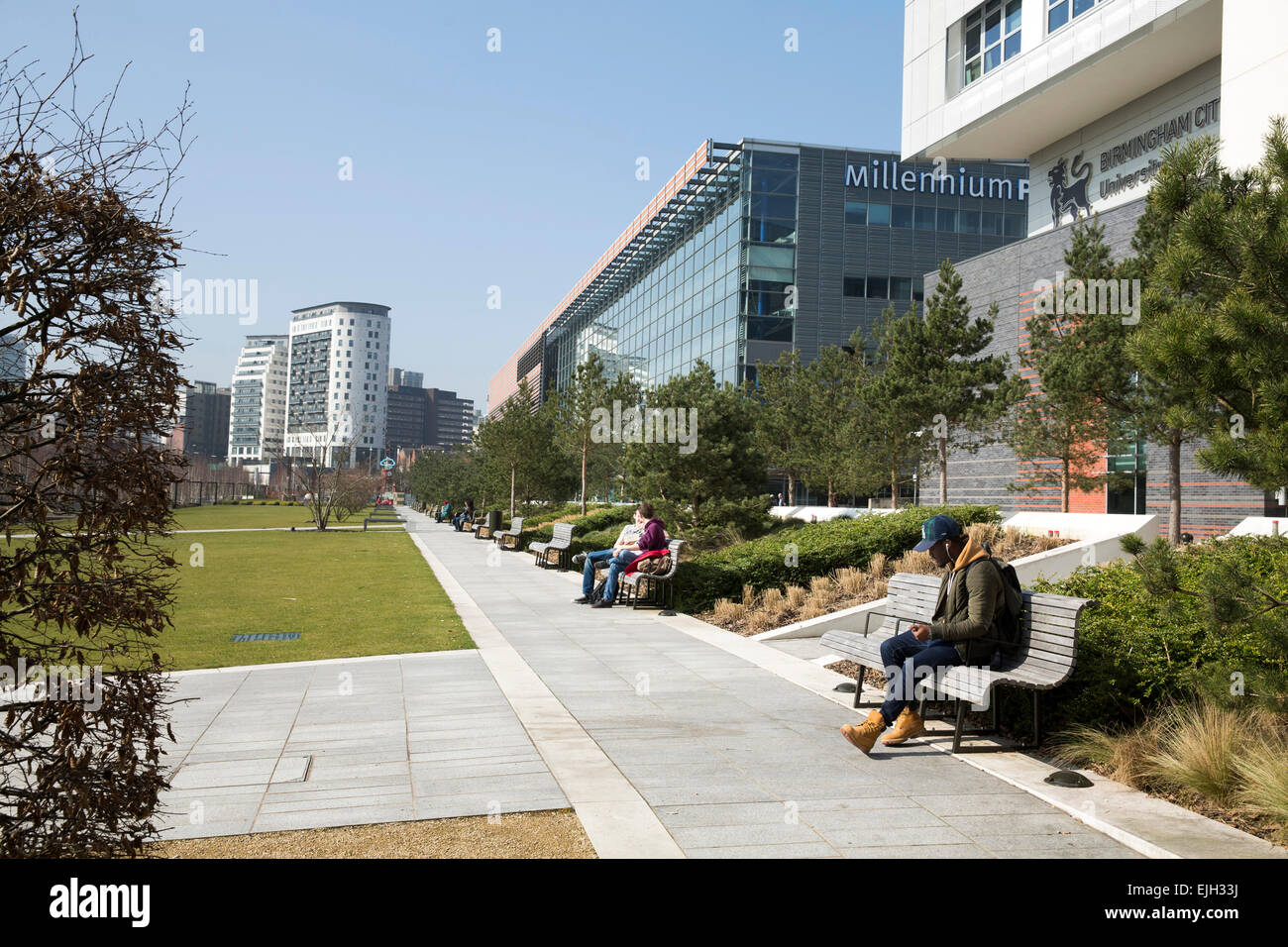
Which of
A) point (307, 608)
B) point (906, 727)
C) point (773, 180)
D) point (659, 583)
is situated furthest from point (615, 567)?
point (773, 180)

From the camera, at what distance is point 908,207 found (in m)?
54.5

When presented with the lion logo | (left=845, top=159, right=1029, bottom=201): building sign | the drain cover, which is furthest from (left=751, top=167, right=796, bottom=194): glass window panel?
the drain cover

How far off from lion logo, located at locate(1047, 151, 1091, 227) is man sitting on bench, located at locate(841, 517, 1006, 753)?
78.7 feet

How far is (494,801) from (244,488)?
13519 cm

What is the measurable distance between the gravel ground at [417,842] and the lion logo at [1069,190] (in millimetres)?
27303

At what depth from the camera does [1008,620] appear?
6.45m

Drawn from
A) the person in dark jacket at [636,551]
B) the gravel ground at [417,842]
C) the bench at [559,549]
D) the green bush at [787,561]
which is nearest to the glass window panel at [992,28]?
the green bush at [787,561]

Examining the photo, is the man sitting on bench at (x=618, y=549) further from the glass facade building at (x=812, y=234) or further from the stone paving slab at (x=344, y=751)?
the glass facade building at (x=812, y=234)

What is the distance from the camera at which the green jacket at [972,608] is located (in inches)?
245

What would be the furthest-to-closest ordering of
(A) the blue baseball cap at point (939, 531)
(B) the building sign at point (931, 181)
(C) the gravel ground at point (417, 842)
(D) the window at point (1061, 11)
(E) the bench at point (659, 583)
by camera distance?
(B) the building sign at point (931, 181)
(D) the window at point (1061, 11)
(E) the bench at point (659, 583)
(A) the blue baseball cap at point (939, 531)
(C) the gravel ground at point (417, 842)

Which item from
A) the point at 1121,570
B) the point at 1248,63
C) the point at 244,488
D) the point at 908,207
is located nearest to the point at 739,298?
the point at 908,207

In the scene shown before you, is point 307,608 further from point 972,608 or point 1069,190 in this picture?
point 1069,190

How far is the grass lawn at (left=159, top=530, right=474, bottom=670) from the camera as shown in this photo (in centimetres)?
1026

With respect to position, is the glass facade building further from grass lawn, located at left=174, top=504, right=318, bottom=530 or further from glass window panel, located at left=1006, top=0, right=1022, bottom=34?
glass window panel, located at left=1006, top=0, right=1022, bottom=34
